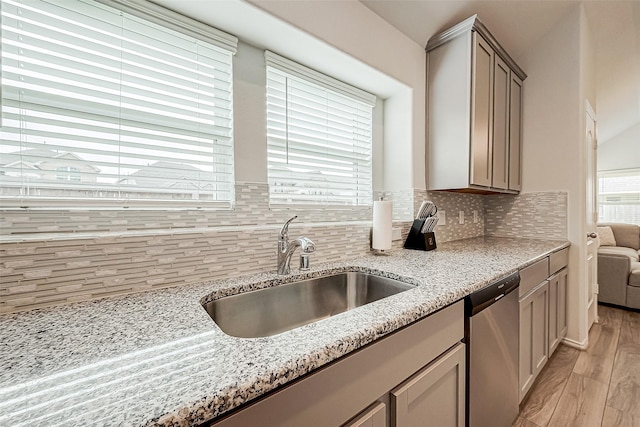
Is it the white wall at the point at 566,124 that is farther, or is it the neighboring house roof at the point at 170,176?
the white wall at the point at 566,124

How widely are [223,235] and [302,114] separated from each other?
0.84 metres

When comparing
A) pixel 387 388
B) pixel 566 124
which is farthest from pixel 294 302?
pixel 566 124

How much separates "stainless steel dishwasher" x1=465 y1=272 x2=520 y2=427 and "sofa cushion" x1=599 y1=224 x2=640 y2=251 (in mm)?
3875

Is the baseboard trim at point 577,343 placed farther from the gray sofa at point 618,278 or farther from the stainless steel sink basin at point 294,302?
the stainless steel sink basin at point 294,302

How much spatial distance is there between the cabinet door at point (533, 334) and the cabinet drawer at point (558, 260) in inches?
5.9

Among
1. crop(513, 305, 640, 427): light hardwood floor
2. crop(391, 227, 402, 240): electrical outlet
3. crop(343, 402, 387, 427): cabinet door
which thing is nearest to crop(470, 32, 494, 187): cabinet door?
crop(391, 227, 402, 240): electrical outlet

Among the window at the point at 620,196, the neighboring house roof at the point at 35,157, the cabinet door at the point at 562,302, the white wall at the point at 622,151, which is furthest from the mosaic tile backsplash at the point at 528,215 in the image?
the white wall at the point at 622,151

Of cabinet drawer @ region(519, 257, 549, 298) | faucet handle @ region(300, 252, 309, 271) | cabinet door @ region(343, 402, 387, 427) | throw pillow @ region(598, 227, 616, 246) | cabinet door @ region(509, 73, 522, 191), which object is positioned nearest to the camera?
cabinet door @ region(343, 402, 387, 427)

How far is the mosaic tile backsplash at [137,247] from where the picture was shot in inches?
29.6

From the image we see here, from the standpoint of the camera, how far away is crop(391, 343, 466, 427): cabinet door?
2.43 ft

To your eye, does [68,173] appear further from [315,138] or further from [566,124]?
[566,124]

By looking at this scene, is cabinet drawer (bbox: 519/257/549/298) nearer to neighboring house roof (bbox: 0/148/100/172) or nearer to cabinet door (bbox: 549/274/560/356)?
cabinet door (bbox: 549/274/560/356)

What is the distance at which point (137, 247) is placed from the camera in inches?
35.4

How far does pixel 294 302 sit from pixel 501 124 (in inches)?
83.9
